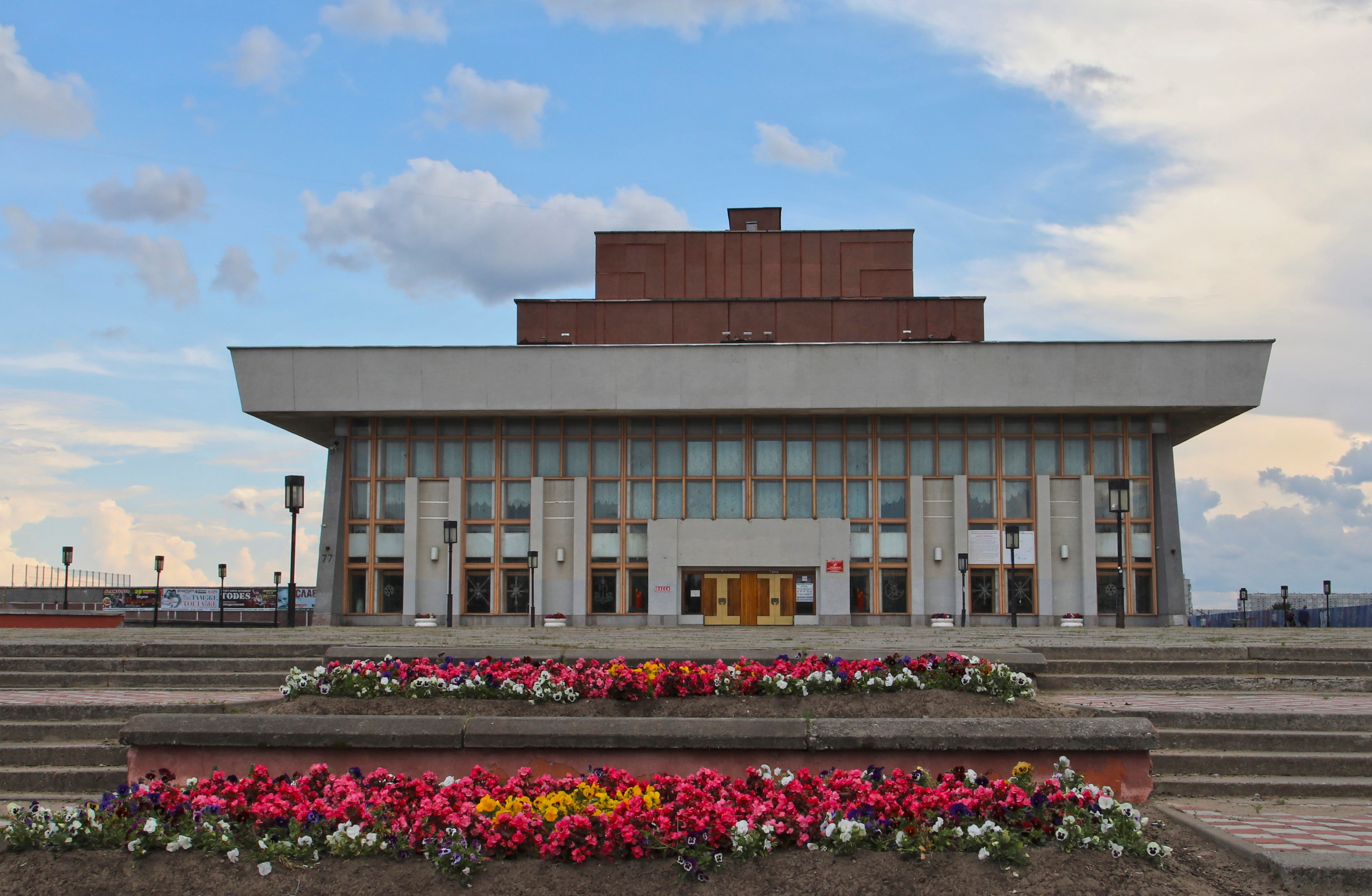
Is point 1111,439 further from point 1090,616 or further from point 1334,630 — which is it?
point 1334,630

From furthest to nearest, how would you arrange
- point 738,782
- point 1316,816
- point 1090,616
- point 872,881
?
point 1090,616 < point 1316,816 < point 738,782 < point 872,881

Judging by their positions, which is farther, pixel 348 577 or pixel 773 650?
pixel 348 577

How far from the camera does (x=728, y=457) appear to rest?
37750mm

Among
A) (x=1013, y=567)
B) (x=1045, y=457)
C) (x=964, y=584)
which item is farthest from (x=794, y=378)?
(x=1013, y=567)

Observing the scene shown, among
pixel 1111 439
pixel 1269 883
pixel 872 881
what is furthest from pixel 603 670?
pixel 1111 439

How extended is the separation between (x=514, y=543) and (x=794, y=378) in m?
10.8

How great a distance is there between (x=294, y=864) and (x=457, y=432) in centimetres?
3179

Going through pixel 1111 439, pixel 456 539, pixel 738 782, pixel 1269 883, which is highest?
pixel 1111 439

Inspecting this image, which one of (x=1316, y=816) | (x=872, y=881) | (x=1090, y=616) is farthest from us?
(x=1090, y=616)

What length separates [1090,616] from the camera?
36312mm

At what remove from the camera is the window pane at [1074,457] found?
37375 mm

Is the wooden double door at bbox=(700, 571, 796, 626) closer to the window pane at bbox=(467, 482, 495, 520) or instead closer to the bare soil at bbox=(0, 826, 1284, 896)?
the window pane at bbox=(467, 482, 495, 520)

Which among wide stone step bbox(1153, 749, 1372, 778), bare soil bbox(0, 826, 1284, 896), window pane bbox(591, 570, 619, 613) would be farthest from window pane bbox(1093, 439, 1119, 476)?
bare soil bbox(0, 826, 1284, 896)

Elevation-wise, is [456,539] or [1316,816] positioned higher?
[456,539]
